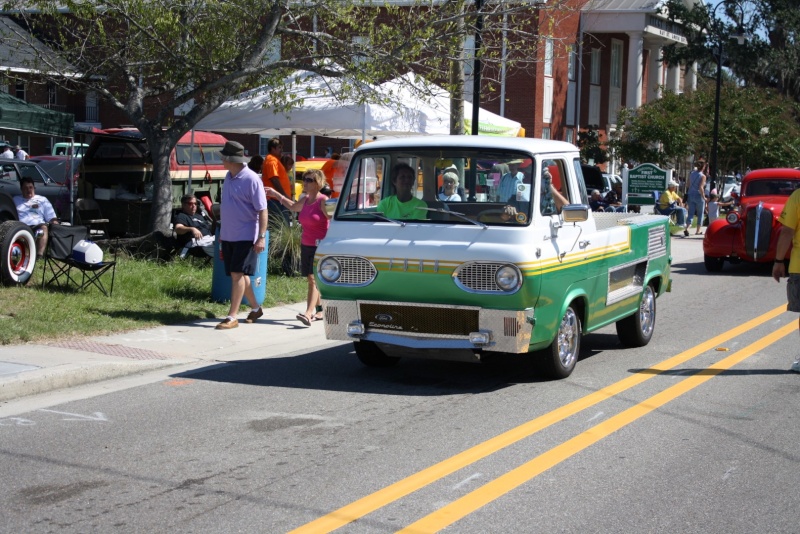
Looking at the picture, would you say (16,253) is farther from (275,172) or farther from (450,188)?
(450,188)

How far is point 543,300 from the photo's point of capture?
833 cm

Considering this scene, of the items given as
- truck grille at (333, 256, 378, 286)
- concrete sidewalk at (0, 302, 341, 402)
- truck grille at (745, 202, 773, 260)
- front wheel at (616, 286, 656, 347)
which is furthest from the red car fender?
truck grille at (333, 256, 378, 286)

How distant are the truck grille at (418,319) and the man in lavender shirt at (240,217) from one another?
2.76 meters

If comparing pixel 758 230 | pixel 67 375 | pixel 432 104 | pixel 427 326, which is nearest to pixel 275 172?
pixel 432 104

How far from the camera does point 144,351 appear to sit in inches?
389

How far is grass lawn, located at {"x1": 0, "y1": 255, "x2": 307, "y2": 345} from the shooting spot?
1034 cm

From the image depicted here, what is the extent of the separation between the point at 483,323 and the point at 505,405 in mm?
→ 668

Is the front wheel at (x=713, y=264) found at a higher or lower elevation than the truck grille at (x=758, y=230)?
lower

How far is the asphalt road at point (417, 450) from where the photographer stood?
5.46m

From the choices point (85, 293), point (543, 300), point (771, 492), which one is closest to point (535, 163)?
point (543, 300)

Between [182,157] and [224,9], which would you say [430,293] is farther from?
[182,157]

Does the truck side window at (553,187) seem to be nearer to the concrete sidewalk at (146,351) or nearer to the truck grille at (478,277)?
the truck grille at (478,277)

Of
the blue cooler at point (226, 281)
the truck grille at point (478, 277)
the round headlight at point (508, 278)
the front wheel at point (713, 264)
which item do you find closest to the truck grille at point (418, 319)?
the truck grille at point (478, 277)

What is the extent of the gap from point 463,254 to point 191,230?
7.89m
